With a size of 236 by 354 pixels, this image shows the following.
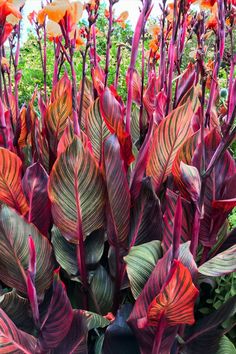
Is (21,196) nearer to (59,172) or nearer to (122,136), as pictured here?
(59,172)

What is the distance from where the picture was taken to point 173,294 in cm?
74

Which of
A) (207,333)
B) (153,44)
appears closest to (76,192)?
(207,333)

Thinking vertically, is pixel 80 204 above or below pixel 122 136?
below

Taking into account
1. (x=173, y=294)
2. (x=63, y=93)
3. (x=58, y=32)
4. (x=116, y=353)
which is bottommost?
(x=116, y=353)

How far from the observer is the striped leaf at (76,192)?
91 centimetres

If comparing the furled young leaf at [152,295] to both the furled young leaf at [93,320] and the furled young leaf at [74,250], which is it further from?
the furled young leaf at [74,250]

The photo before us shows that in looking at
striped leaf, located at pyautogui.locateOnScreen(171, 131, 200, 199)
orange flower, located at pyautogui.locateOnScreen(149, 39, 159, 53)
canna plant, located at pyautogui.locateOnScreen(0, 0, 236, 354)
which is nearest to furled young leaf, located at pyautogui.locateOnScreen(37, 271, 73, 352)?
canna plant, located at pyautogui.locateOnScreen(0, 0, 236, 354)

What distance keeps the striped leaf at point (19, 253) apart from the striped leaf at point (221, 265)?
32 cm

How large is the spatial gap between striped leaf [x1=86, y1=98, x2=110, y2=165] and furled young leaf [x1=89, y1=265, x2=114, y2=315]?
0.30 meters

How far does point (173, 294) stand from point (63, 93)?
70 centimetres

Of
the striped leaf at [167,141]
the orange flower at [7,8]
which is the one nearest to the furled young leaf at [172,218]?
the striped leaf at [167,141]

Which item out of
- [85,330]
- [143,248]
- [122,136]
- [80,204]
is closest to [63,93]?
[122,136]

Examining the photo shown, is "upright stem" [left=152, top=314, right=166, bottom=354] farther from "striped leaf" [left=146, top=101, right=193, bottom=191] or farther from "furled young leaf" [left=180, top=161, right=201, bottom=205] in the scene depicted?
"striped leaf" [left=146, top=101, right=193, bottom=191]

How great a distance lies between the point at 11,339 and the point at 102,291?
0.29 m
